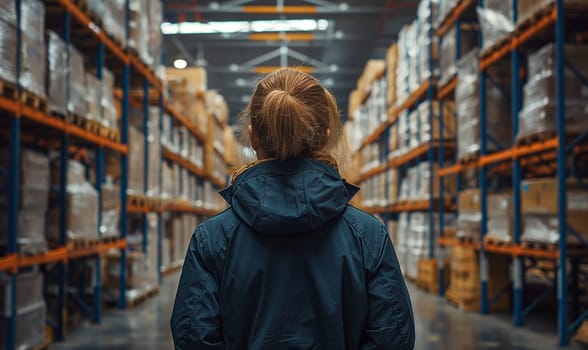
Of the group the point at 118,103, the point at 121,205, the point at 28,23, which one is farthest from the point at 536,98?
the point at 118,103

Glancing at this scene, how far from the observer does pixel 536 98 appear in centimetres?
662

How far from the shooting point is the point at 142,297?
30.4 ft

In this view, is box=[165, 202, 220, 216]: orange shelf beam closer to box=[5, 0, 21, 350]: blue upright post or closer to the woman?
box=[5, 0, 21, 350]: blue upright post

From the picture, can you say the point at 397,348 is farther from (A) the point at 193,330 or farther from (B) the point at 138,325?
(B) the point at 138,325

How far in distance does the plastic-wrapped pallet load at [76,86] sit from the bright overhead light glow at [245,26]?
1065cm

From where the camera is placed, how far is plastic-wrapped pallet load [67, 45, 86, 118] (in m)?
6.50

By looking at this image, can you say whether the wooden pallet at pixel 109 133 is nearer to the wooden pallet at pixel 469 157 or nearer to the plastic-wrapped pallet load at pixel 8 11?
the plastic-wrapped pallet load at pixel 8 11

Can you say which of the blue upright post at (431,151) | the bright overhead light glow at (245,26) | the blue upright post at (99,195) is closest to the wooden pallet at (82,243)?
the blue upright post at (99,195)

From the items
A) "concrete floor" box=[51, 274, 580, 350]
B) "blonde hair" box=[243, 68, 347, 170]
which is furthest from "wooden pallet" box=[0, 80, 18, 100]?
"blonde hair" box=[243, 68, 347, 170]

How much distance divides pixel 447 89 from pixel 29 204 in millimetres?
6228

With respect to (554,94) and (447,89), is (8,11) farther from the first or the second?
(447,89)

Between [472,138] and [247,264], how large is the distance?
7193mm

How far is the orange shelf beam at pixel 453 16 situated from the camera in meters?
8.81

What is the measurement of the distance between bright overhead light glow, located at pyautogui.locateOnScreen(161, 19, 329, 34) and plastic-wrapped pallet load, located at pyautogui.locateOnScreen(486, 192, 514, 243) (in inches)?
408
